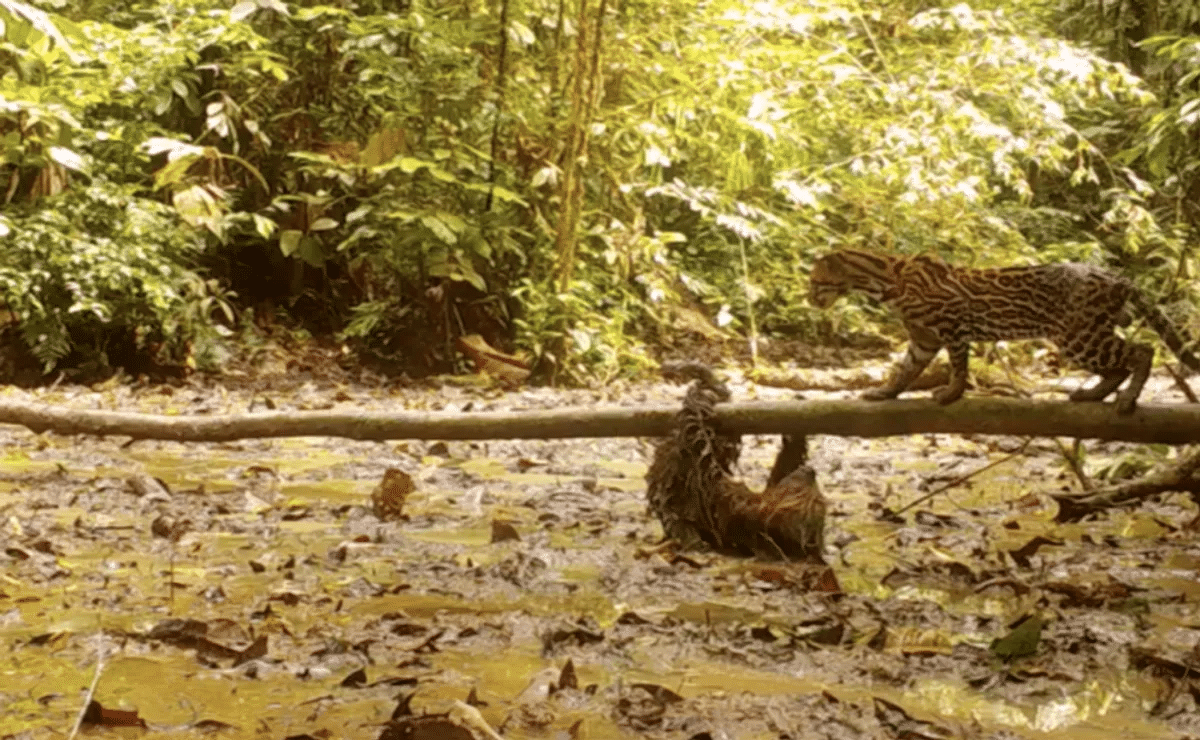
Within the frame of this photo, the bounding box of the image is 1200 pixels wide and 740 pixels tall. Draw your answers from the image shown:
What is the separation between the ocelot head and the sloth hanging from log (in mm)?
497

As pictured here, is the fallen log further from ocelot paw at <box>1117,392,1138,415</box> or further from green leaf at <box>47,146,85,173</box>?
green leaf at <box>47,146,85,173</box>

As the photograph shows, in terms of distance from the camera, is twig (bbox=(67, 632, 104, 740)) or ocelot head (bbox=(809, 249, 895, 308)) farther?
ocelot head (bbox=(809, 249, 895, 308))

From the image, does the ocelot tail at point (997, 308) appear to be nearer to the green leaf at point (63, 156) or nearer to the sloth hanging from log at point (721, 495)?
the sloth hanging from log at point (721, 495)

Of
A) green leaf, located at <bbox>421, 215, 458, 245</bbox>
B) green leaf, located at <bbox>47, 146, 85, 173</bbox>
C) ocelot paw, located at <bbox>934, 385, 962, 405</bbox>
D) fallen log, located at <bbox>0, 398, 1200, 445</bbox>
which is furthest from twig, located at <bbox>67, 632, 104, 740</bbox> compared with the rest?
green leaf, located at <bbox>421, 215, 458, 245</bbox>

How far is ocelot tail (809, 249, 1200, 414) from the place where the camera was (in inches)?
145

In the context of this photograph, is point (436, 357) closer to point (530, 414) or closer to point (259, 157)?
point (259, 157)

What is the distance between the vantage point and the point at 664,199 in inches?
533

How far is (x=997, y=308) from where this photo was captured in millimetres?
3836

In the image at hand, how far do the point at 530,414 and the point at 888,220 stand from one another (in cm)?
803

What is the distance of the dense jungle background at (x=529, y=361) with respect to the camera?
235 cm

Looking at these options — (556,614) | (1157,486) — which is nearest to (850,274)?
(1157,486)

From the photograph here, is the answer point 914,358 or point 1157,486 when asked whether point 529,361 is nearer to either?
point 914,358

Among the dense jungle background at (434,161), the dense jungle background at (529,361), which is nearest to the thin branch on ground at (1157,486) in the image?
the dense jungle background at (529,361)

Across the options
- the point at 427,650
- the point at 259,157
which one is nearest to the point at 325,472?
the point at 427,650
